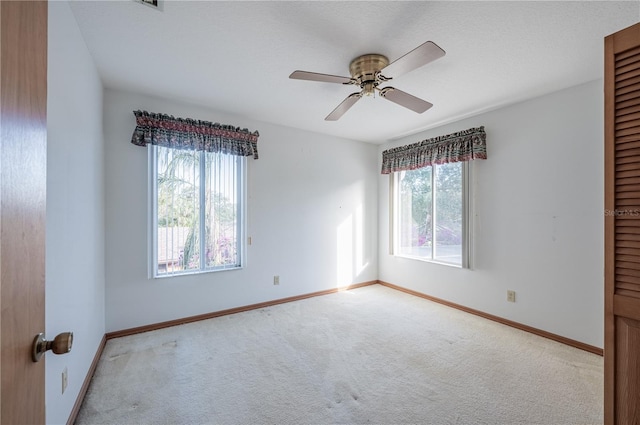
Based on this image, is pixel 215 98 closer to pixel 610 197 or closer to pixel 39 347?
pixel 39 347

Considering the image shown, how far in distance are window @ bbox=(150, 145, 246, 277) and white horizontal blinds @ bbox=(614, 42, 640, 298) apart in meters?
3.23

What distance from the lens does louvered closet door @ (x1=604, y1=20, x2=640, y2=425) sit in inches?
41.4

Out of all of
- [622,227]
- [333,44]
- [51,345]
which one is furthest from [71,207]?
[622,227]

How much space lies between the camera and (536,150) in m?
2.88

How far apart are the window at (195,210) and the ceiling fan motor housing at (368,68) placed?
6.23 ft

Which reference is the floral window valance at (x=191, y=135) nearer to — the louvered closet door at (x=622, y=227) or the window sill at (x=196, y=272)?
the window sill at (x=196, y=272)

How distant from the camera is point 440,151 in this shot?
11.9 ft

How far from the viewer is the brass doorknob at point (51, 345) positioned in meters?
0.68

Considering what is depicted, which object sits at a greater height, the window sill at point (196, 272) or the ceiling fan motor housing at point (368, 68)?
the ceiling fan motor housing at point (368, 68)

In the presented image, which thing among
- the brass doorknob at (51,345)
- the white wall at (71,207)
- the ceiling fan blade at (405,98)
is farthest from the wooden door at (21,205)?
the ceiling fan blade at (405,98)

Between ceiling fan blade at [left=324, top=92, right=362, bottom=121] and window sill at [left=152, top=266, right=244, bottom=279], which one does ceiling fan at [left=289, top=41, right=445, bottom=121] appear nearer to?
ceiling fan blade at [left=324, top=92, right=362, bottom=121]

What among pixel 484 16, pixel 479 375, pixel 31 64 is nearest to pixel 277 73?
pixel 484 16

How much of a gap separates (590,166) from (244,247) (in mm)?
3685

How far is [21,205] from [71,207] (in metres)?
1.39
